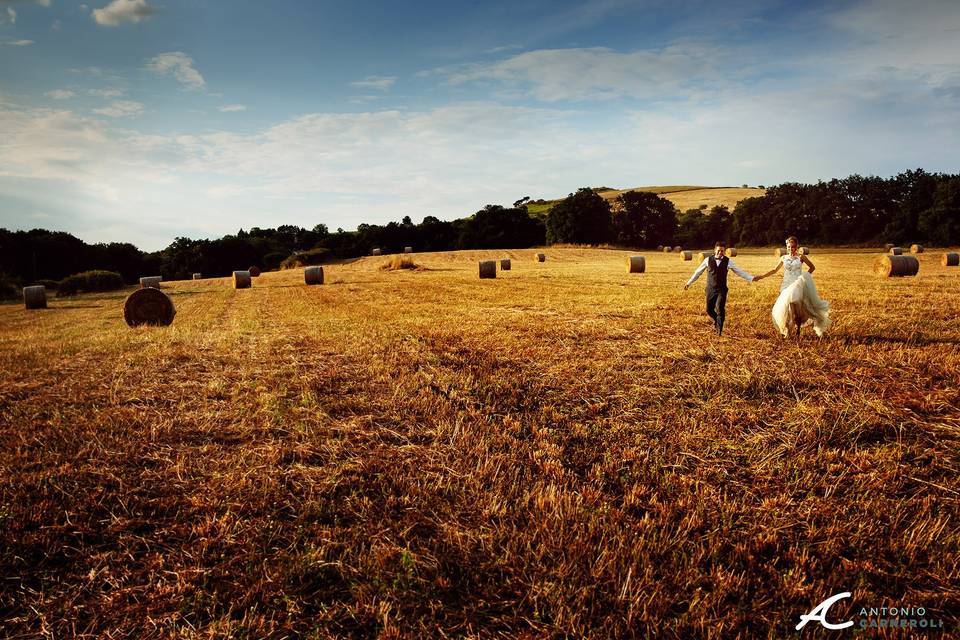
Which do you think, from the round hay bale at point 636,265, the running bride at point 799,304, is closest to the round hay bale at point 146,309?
the running bride at point 799,304

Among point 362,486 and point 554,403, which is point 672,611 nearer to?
point 362,486

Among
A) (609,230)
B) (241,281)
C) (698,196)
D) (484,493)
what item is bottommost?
(484,493)

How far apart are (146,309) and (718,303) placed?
16.1m

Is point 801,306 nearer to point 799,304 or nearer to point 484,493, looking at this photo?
point 799,304

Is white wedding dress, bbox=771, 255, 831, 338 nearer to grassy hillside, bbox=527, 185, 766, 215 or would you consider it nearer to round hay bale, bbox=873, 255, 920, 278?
Answer: round hay bale, bbox=873, 255, 920, 278

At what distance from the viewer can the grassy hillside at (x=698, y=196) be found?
304 ft

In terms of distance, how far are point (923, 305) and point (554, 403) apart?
12.1 metres

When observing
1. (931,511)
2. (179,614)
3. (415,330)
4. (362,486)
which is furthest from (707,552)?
(415,330)

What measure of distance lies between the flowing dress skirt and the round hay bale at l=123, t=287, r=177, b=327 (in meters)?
16.5

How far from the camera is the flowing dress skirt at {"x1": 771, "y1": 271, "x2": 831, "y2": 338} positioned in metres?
8.64

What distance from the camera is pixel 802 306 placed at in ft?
28.5

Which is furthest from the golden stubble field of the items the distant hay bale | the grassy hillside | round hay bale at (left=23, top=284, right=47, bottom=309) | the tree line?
the grassy hillside

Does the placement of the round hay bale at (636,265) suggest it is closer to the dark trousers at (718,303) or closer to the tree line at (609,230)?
the dark trousers at (718,303)

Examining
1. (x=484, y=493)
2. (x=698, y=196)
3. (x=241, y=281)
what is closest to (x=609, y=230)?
(x=698, y=196)
